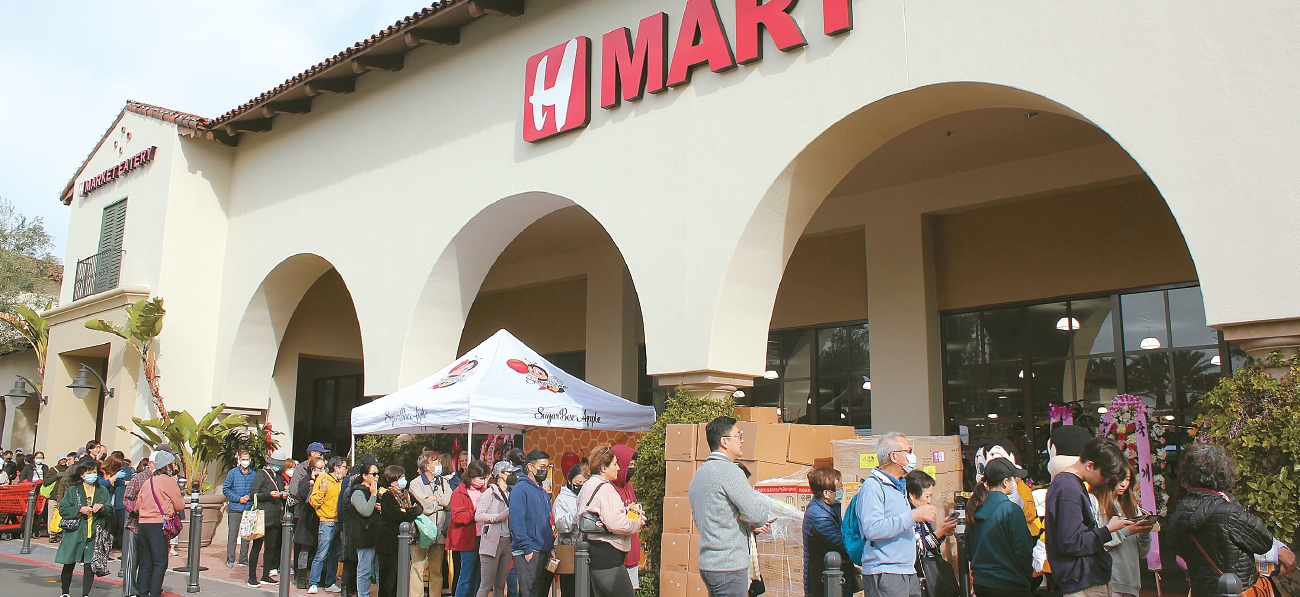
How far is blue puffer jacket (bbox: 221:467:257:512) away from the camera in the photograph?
12.8 metres

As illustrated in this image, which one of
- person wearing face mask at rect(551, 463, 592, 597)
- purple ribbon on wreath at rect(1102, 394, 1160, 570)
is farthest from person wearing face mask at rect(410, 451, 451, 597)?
purple ribbon on wreath at rect(1102, 394, 1160, 570)

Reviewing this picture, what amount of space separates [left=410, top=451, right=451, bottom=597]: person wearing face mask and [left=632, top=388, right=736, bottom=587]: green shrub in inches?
79.3

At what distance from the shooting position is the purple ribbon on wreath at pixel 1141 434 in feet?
35.6

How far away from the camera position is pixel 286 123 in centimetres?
1612

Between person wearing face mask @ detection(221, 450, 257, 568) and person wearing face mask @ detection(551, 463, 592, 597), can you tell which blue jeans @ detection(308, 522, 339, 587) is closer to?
person wearing face mask @ detection(221, 450, 257, 568)

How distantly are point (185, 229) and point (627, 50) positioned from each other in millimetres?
10551

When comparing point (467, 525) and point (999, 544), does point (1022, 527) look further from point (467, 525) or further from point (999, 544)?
point (467, 525)

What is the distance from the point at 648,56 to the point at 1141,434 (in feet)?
24.2

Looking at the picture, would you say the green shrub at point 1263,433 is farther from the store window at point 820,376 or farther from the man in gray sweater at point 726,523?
the store window at point 820,376

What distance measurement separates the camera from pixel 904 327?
12.8 metres

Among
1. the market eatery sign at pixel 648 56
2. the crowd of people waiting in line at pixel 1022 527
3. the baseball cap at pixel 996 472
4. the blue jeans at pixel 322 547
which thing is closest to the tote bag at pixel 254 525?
the blue jeans at pixel 322 547

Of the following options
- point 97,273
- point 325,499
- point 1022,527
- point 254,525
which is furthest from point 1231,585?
→ point 97,273

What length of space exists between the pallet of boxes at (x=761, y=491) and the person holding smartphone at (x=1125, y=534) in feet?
8.61

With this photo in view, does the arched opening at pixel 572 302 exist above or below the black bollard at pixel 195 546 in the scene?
above
